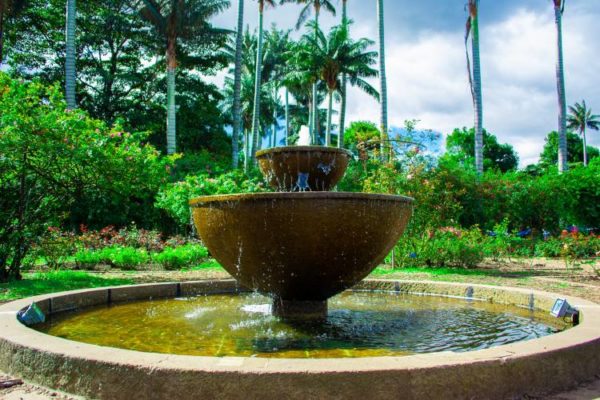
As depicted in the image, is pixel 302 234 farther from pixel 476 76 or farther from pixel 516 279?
A: pixel 476 76

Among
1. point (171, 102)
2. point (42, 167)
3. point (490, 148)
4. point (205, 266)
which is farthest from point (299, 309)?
point (490, 148)

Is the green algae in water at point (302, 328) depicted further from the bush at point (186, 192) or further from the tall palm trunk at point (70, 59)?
the tall palm trunk at point (70, 59)

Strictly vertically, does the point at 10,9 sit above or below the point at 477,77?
above

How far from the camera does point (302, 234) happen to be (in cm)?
457

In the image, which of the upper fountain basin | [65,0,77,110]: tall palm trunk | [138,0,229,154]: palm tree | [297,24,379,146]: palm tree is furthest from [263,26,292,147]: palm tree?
the upper fountain basin

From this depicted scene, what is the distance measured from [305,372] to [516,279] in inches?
321

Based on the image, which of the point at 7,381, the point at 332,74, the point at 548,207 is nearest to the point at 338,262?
the point at 7,381

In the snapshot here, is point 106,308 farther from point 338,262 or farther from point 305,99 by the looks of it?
point 305,99

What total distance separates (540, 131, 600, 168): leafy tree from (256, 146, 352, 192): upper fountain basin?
51.8 meters

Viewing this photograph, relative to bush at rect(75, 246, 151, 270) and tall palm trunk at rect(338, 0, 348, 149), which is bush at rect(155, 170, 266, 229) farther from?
tall palm trunk at rect(338, 0, 348, 149)

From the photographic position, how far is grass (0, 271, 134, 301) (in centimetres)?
752

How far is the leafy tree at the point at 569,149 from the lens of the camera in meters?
54.0

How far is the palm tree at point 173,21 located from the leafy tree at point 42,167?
45.6 ft

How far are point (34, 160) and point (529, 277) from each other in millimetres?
9187
